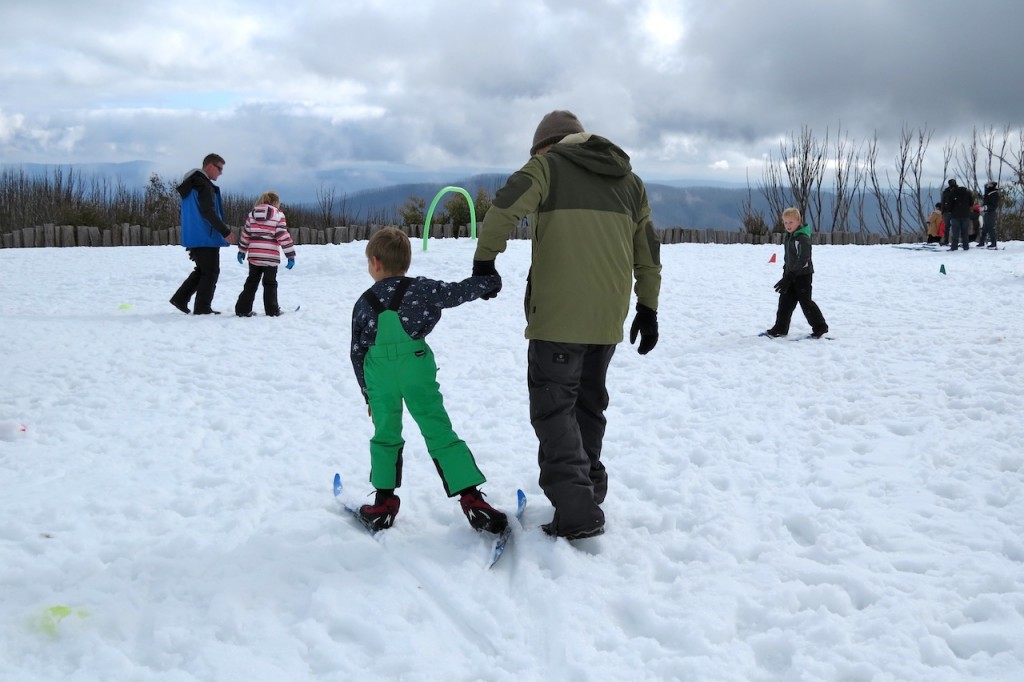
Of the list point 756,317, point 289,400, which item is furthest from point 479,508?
point 756,317

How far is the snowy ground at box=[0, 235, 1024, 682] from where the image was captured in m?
2.74

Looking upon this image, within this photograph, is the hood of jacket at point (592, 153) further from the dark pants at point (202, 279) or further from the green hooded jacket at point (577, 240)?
the dark pants at point (202, 279)

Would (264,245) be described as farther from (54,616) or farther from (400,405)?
(54,616)

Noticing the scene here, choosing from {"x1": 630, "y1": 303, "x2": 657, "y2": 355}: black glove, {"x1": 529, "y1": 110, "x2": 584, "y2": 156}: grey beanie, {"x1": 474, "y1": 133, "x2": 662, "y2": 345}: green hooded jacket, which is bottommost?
{"x1": 630, "y1": 303, "x2": 657, "y2": 355}: black glove

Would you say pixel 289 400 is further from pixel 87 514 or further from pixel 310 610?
pixel 310 610

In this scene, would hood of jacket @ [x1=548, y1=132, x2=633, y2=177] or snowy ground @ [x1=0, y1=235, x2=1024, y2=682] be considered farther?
hood of jacket @ [x1=548, y1=132, x2=633, y2=177]

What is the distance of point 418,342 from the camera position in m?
3.42

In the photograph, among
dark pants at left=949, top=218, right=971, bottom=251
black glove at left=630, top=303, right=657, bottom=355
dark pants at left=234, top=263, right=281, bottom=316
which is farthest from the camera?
dark pants at left=949, top=218, right=971, bottom=251

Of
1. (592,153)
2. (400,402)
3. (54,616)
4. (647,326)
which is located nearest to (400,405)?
(400,402)

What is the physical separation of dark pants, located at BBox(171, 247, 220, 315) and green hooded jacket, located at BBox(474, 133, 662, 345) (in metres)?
6.52

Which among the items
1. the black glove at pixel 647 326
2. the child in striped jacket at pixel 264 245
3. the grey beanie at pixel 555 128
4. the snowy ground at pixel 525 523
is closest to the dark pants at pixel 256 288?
the child in striped jacket at pixel 264 245

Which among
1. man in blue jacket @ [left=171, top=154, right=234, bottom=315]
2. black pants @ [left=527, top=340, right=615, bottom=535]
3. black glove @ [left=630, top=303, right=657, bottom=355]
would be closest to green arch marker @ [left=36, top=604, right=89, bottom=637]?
black pants @ [left=527, top=340, right=615, bottom=535]

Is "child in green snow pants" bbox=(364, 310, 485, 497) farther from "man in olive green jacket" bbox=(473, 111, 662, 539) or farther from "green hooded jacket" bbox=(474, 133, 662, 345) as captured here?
"green hooded jacket" bbox=(474, 133, 662, 345)

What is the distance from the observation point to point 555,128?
3615 millimetres
